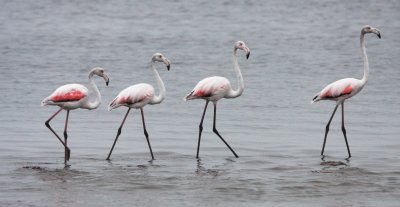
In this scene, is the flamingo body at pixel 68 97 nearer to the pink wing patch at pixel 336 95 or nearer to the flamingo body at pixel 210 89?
the flamingo body at pixel 210 89

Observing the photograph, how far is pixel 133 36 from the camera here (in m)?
27.4

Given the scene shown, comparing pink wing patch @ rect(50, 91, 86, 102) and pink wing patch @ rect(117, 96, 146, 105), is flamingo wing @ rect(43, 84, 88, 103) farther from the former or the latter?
pink wing patch @ rect(117, 96, 146, 105)

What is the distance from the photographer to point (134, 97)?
1160 centimetres

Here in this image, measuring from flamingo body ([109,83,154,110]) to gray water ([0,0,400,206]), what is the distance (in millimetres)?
663

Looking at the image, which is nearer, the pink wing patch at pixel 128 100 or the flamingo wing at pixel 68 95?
the flamingo wing at pixel 68 95

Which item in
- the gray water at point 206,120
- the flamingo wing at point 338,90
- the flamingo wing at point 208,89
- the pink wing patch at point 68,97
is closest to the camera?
the gray water at point 206,120

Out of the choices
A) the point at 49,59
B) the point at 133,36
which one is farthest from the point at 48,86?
the point at 133,36

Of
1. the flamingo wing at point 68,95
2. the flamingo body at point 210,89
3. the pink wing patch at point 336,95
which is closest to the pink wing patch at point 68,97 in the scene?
the flamingo wing at point 68,95

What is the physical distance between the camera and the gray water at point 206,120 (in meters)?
9.44

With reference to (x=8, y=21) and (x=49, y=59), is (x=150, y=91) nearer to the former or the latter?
(x=49, y=59)

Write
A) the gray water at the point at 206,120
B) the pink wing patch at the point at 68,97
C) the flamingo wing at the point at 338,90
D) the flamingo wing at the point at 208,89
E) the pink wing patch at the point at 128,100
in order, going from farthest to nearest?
the flamingo wing at the point at 338,90
the flamingo wing at the point at 208,89
the pink wing patch at the point at 128,100
the pink wing patch at the point at 68,97
the gray water at the point at 206,120

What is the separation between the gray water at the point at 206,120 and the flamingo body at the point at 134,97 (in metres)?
0.66

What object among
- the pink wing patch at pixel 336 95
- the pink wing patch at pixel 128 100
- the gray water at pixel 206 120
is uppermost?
the pink wing patch at pixel 336 95

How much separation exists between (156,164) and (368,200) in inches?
120
